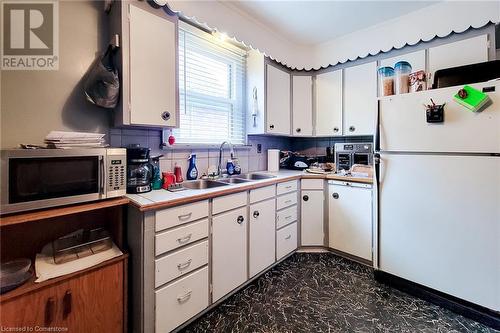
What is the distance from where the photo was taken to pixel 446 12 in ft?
6.56

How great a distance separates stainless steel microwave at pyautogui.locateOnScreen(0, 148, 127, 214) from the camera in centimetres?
94

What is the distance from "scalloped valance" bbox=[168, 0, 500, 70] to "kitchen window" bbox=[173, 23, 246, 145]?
391mm

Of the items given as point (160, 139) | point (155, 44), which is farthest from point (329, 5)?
point (160, 139)

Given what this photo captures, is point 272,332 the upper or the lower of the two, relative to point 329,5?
lower

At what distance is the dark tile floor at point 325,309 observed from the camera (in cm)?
146

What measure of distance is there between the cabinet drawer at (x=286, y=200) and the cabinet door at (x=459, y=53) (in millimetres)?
1819

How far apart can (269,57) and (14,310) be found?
2.70 metres

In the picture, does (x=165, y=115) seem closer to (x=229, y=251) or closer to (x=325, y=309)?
(x=229, y=251)

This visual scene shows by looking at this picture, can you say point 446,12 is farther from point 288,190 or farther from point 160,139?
point 160,139

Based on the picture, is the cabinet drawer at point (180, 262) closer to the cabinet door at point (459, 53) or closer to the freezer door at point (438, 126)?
the freezer door at point (438, 126)

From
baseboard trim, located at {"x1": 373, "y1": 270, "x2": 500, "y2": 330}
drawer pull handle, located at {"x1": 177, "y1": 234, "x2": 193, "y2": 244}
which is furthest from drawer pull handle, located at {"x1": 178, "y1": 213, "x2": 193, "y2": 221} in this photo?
baseboard trim, located at {"x1": 373, "y1": 270, "x2": 500, "y2": 330}

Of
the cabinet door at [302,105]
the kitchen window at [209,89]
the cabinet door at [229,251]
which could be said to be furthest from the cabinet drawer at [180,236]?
the cabinet door at [302,105]

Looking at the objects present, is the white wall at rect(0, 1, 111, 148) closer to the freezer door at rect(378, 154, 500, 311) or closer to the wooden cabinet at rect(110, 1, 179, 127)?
the wooden cabinet at rect(110, 1, 179, 127)

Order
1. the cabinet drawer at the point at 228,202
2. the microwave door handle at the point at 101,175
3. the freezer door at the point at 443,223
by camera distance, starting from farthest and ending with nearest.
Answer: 1. the cabinet drawer at the point at 228,202
2. the freezer door at the point at 443,223
3. the microwave door handle at the point at 101,175
